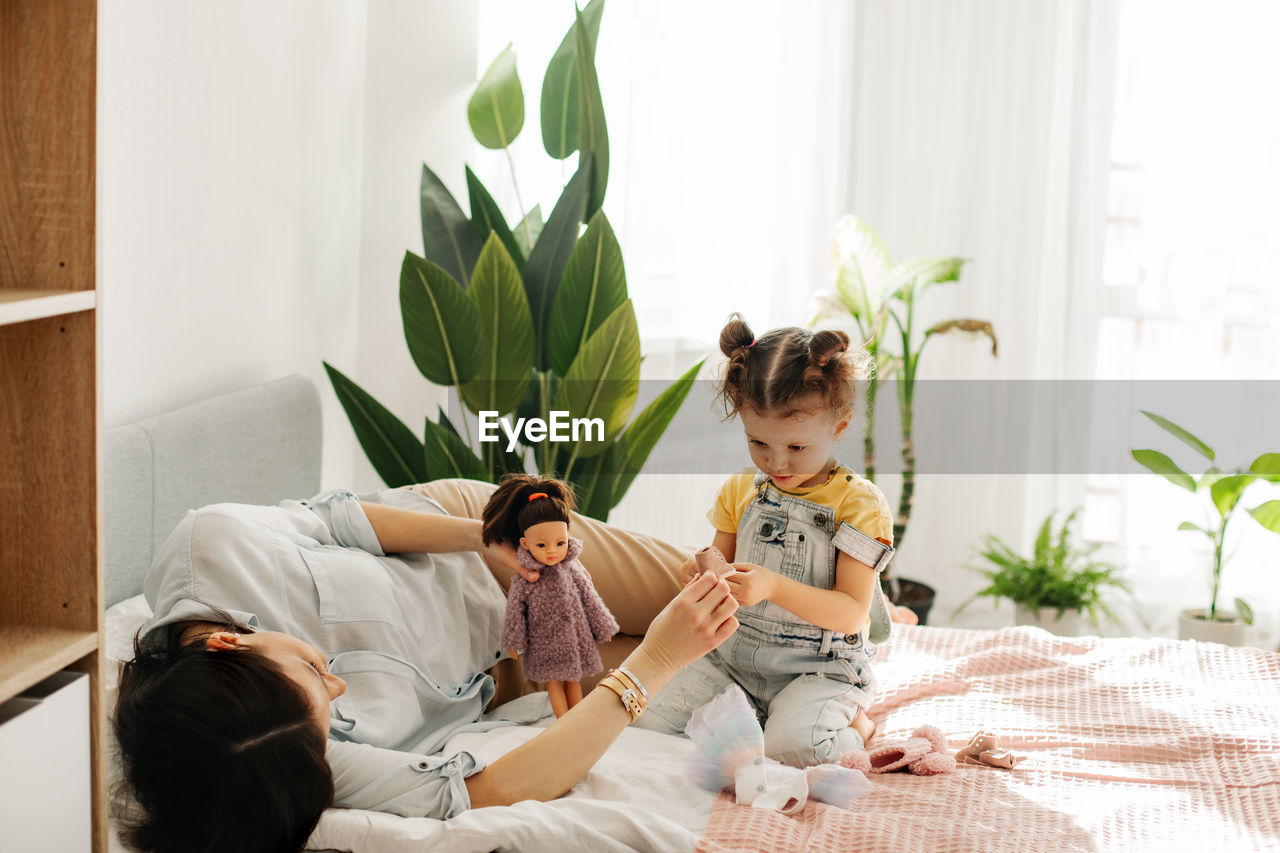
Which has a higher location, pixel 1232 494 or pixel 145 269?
pixel 145 269

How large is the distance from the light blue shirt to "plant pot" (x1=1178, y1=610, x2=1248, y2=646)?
6.65 ft

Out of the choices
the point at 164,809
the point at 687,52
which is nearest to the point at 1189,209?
the point at 687,52

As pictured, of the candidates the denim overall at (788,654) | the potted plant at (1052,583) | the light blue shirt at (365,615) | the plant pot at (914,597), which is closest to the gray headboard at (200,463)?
the light blue shirt at (365,615)

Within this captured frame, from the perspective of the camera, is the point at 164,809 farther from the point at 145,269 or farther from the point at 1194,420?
the point at 1194,420

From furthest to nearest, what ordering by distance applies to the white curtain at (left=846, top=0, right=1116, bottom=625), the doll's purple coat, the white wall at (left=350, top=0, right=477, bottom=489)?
the white curtain at (left=846, top=0, right=1116, bottom=625)
the white wall at (left=350, top=0, right=477, bottom=489)
the doll's purple coat

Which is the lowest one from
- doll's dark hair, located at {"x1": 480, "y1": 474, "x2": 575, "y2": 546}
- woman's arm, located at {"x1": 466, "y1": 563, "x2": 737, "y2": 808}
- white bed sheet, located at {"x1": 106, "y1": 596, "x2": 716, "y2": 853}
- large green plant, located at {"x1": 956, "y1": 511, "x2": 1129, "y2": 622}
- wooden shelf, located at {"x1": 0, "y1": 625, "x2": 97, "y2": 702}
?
large green plant, located at {"x1": 956, "y1": 511, "x2": 1129, "y2": 622}

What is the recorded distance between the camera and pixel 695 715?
4.70 feet

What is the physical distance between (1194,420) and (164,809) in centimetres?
298

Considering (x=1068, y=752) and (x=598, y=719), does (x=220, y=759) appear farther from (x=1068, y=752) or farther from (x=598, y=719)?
(x=1068, y=752)

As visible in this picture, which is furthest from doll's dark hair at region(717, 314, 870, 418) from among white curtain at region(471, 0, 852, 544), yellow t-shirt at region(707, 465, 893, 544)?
white curtain at region(471, 0, 852, 544)

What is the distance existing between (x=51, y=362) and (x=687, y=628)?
74 cm

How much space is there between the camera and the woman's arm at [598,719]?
1.27 m

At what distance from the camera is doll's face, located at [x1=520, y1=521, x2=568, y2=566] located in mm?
1486

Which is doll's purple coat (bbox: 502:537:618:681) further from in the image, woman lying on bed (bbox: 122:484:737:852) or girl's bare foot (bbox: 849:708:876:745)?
girl's bare foot (bbox: 849:708:876:745)
